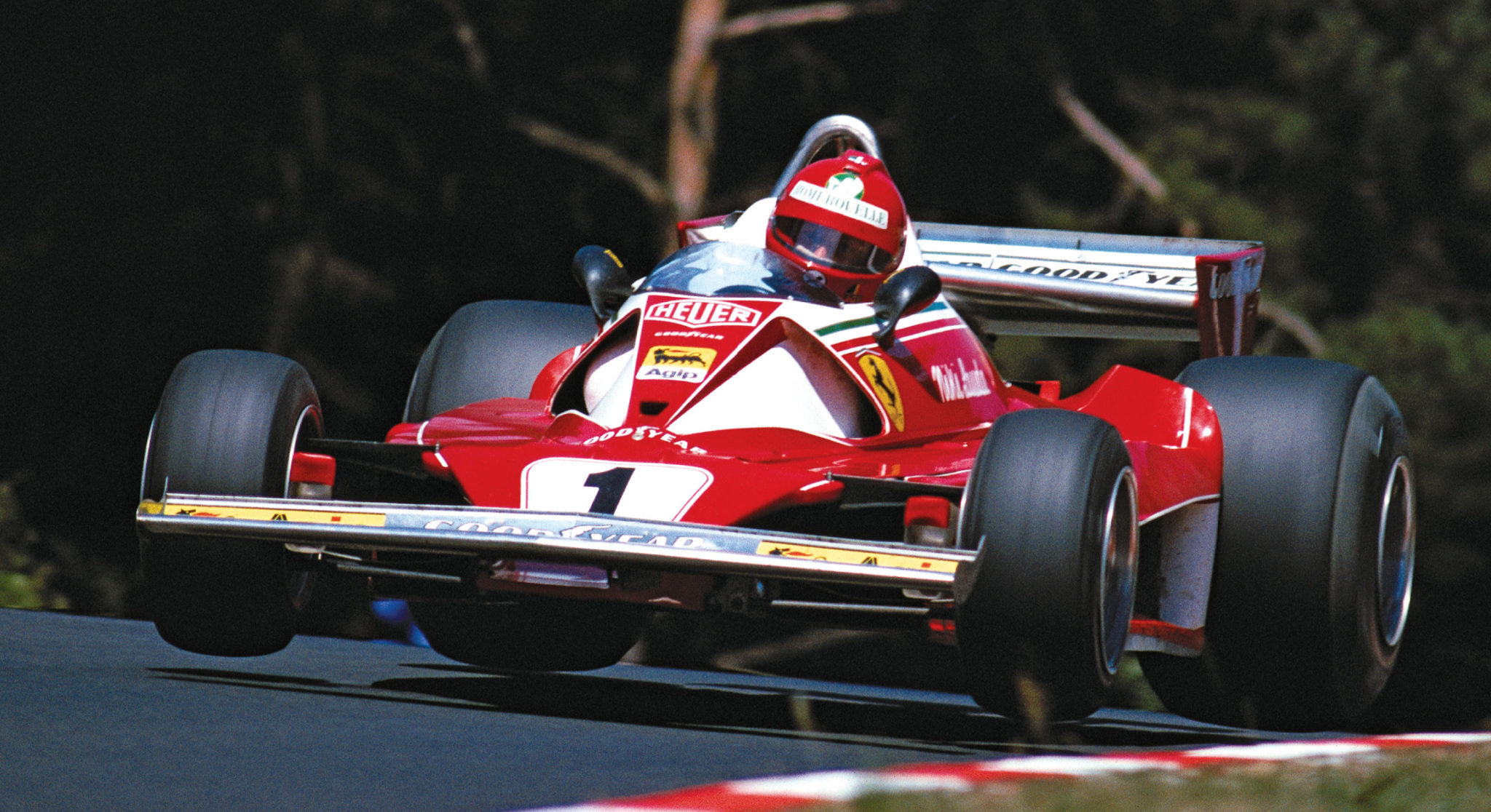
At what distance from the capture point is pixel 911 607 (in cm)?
553

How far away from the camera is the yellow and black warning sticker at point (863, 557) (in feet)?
17.0

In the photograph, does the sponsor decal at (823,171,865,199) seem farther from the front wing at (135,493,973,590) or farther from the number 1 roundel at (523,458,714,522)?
the front wing at (135,493,973,590)

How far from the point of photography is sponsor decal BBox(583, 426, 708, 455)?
6.11 metres

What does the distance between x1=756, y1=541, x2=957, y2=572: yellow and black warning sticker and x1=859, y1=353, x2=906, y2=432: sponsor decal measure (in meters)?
1.27

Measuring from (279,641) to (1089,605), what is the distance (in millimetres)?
2388

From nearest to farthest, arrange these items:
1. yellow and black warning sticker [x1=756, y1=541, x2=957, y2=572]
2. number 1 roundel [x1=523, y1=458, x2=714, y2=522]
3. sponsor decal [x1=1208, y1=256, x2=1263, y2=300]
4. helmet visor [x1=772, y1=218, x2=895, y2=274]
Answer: yellow and black warning sticker [x1=756, y1=541, x2=957, y2=572] → number 1 roundel [x1=523, y1=458, x2=714, y2=522] → helmet visor [x1=772, y1=218, x2=895, y2=274] → sponsor decal [x1=1208, y1=256, x2=1263, y2=300]

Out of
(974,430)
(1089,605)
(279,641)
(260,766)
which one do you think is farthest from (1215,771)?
(279,641)

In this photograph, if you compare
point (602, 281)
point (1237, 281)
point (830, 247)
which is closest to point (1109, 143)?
point (1237, 281)

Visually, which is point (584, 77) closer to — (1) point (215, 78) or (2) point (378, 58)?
(2) point (378, 58)

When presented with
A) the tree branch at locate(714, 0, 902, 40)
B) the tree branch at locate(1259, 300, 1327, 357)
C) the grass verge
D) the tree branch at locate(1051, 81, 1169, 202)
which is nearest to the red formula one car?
the grass verge

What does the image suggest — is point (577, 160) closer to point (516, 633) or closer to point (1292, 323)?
point (1292, 323)

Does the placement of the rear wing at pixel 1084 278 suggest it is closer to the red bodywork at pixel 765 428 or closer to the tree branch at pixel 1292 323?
the red bodywork at pixel 765 428

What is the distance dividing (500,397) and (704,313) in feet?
4.57

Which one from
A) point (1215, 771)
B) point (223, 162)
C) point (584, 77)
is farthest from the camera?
point (584, 77)
